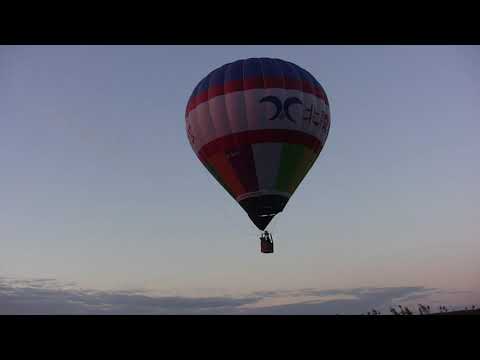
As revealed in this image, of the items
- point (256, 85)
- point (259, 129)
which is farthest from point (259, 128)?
point (256, 85)

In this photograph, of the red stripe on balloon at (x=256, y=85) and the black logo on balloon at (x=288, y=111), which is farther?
the red stripe on balloon at (x=256, y=85)

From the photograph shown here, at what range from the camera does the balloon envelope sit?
776 inches

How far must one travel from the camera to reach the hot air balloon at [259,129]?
64.7 feet

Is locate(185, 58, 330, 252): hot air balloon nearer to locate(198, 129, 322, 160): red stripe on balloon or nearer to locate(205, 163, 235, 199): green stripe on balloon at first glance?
locate(198, 129, 322, 160): red stripe on balloon

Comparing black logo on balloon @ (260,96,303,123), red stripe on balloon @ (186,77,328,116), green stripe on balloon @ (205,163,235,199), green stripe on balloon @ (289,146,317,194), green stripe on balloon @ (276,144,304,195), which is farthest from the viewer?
green stripe on balloon @ (205,163,235,199)

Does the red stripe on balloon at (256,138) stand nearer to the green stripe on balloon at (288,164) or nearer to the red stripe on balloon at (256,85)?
the green stripe on balloon at (288,164)

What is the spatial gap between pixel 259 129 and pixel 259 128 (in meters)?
0.04

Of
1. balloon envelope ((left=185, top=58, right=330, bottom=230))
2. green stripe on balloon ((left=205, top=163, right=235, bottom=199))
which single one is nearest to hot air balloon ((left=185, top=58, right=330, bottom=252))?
balloon envelope ((left=185, top=58, right=330, bottom=230))

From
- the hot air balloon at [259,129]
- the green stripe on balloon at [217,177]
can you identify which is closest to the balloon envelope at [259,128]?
the hot air balloon at [259,129]

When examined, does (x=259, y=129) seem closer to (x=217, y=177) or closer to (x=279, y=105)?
(x=279, y=105)
